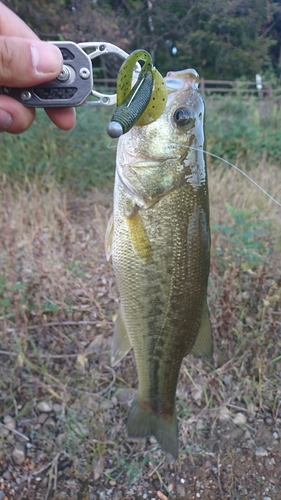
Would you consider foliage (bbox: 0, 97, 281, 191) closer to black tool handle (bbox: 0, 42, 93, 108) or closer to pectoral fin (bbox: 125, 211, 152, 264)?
black tool handle (bbox: 0, 42, 93, 108)

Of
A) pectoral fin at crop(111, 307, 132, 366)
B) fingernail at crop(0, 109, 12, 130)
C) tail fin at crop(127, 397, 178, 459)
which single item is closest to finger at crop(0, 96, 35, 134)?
fingernail at crop(0, 109, 12, 130)

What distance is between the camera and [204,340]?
4.58 ft

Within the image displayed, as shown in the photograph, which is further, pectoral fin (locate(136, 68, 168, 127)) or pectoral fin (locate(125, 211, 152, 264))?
pectoral fin (locate(125, 211, 152, 264))

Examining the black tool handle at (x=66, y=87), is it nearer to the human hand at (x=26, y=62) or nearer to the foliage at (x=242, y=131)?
the human hand at (x=26, y=62)

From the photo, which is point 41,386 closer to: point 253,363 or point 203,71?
point 253,363

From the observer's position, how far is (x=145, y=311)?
1320 millimetres

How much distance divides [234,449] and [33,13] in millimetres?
5317

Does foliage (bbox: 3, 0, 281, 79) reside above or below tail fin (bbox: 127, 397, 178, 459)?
above

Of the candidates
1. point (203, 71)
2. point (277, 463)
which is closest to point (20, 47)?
point (277, 463)

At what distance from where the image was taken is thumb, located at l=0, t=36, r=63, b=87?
3.61 feet

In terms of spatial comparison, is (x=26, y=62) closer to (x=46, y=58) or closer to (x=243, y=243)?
(x=46, y=58)

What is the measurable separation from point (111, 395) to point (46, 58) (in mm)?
1828

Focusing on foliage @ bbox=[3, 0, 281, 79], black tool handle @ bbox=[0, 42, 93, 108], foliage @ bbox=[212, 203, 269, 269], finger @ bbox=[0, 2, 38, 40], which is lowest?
foliage @ bbox=[212, 203, 269, 269]

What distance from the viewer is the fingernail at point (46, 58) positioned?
3.58ft
